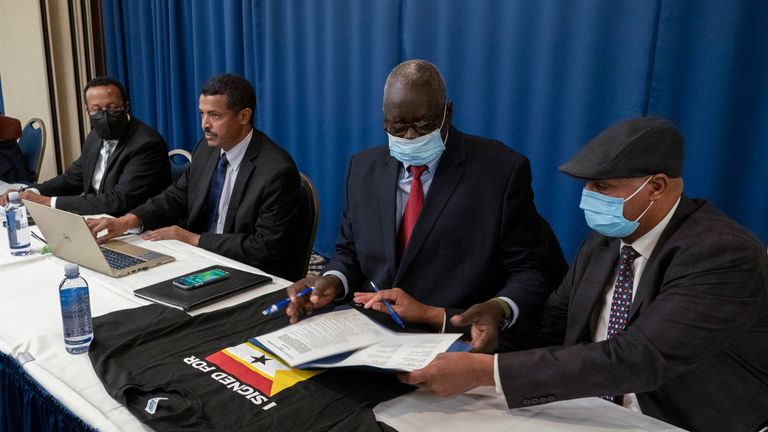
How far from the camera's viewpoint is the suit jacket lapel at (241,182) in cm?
254

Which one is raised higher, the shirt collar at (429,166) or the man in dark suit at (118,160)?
the shirt collar at (429,166)

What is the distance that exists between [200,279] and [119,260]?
451 mm

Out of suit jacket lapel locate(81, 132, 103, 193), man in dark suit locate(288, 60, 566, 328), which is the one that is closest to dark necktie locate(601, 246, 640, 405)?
man in dark suit locate(288, 60, 566, 328)

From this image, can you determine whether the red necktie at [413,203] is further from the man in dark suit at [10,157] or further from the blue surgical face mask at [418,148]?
the man in dark suit at [10,157]

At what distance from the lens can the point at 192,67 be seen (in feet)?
16.5

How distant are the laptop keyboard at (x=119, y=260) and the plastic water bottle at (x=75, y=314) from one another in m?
0.58

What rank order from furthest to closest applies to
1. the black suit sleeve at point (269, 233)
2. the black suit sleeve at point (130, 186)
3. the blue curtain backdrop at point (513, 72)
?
the black suit sleeve at point (130, 186), the blue curtain backdrop at point (513, 72), the black suit sleeve at point (269, 233)

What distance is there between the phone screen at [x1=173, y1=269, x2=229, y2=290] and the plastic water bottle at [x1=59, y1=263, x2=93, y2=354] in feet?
1.14

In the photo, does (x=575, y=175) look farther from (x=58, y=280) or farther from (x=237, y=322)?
(x=58, y=280)

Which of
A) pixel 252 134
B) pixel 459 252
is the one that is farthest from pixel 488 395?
pixel 252 134

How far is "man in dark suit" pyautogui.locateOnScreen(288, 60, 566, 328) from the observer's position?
167 cm

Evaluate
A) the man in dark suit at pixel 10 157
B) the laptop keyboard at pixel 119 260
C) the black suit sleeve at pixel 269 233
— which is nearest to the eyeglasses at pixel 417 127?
the black suit sleeve at pixel 269 233

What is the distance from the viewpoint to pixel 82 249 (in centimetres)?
188

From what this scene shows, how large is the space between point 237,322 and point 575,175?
2.93 feet
